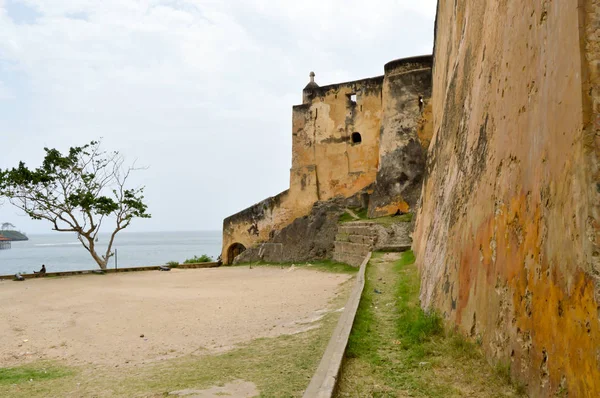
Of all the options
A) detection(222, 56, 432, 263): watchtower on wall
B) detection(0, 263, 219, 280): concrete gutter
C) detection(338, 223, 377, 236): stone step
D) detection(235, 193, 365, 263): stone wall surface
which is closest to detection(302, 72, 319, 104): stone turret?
detection(222, 56, 432, 263): watchtower on wall

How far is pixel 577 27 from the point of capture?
253 centimetres

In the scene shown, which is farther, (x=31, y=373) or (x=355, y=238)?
(x=355, y=238)

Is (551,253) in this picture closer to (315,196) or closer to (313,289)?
(313,289)

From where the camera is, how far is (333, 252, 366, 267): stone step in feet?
47.6

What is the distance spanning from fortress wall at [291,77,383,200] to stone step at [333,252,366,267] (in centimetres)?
416

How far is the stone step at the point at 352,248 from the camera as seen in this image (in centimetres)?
1436

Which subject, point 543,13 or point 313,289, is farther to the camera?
point 313,289

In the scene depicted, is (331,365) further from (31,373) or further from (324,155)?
(324,155)

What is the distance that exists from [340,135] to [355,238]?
6.75 m

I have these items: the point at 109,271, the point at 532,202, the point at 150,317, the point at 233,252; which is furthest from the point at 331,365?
the point at 233,252

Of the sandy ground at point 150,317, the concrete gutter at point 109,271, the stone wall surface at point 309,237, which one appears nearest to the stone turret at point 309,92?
the stone wall surface at point 309,237

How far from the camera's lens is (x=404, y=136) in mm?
16531

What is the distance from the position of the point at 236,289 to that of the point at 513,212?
967cm

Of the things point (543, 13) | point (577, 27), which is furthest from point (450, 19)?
point (577, 27)
